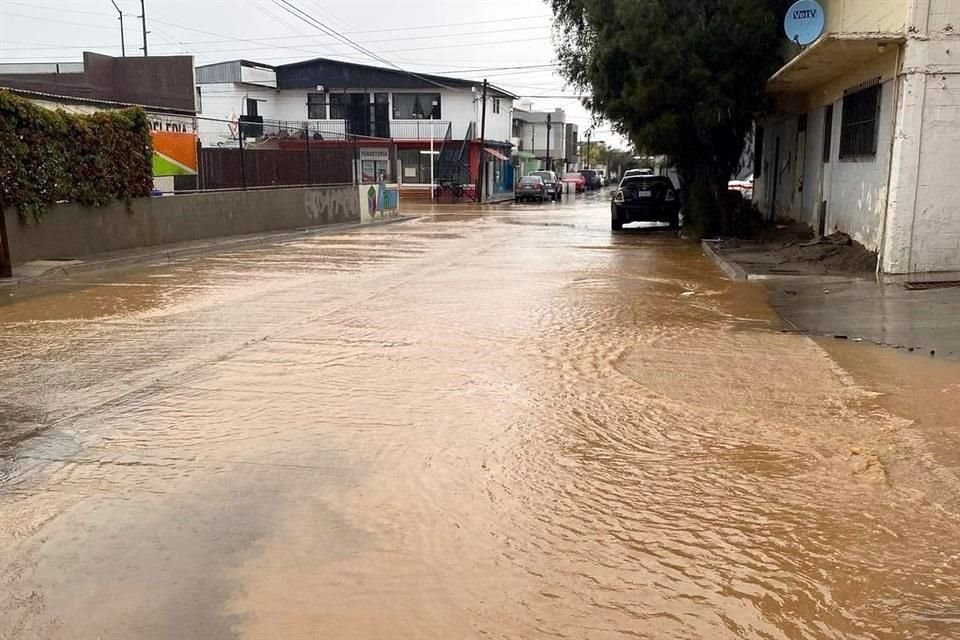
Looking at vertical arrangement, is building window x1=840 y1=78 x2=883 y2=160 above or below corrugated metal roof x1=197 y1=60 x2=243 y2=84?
below

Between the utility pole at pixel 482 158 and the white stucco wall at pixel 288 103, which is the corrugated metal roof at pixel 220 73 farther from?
the utility pole at pixel 482 158

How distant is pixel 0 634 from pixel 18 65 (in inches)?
1854

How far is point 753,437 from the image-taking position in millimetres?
5559

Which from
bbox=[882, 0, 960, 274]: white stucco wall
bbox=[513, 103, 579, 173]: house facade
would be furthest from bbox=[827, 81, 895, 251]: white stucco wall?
bbox=[513, 103, 579, 173]: house facade

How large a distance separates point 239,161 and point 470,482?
18.3 meters

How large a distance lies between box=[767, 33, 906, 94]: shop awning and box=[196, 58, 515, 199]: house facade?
1265 inches

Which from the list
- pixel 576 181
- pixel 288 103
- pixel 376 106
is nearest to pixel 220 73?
pixel 288 103

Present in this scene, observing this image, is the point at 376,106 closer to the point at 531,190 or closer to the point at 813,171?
the point at 531,190

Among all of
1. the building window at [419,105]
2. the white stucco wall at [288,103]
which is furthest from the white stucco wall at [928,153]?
the building window at [419,105]

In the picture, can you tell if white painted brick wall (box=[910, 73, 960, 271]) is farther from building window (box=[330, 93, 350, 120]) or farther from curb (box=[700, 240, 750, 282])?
building window (box=[330, 93, 350, 120])

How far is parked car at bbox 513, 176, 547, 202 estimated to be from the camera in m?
47.7

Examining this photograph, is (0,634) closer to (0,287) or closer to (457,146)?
(0,287)

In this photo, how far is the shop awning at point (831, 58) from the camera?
11.6 m

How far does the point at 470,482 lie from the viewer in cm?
485
